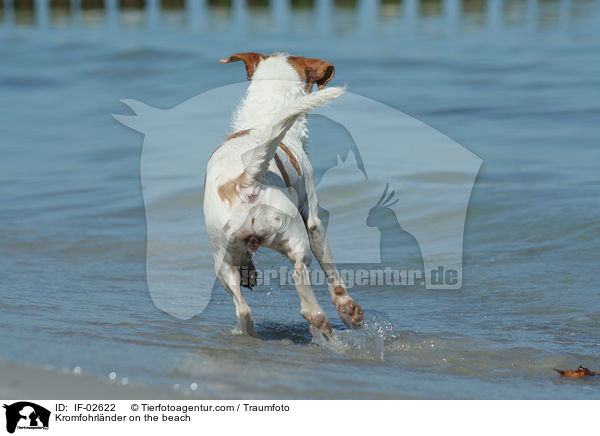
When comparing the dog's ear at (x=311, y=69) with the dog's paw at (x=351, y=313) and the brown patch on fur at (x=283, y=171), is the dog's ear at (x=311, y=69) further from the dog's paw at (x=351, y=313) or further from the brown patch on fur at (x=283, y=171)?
the dog's paw at (x=351, y=313)

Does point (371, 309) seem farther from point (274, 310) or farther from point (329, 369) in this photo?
point (329, 369)

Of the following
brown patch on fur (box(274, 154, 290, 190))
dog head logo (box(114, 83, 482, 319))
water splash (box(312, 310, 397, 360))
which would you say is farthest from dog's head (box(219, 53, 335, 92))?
water splash (box(312, 310, 397, 360))

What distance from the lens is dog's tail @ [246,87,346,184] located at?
4.07 m

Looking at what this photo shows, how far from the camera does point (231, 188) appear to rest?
4250 millimetres

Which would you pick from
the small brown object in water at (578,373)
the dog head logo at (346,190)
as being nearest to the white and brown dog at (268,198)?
the dog head logo at (346,190)

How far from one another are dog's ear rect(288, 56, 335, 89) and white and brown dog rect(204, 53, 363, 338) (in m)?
0.10

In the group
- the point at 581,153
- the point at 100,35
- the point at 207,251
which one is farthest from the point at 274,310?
→ the point at 100,35

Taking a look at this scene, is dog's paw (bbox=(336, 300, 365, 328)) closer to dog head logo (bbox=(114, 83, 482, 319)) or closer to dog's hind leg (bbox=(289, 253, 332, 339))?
dog's hind leg (bbox=(289, 253, 332, 339))

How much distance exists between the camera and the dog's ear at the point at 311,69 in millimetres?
5109

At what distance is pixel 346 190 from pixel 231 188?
175 inches
